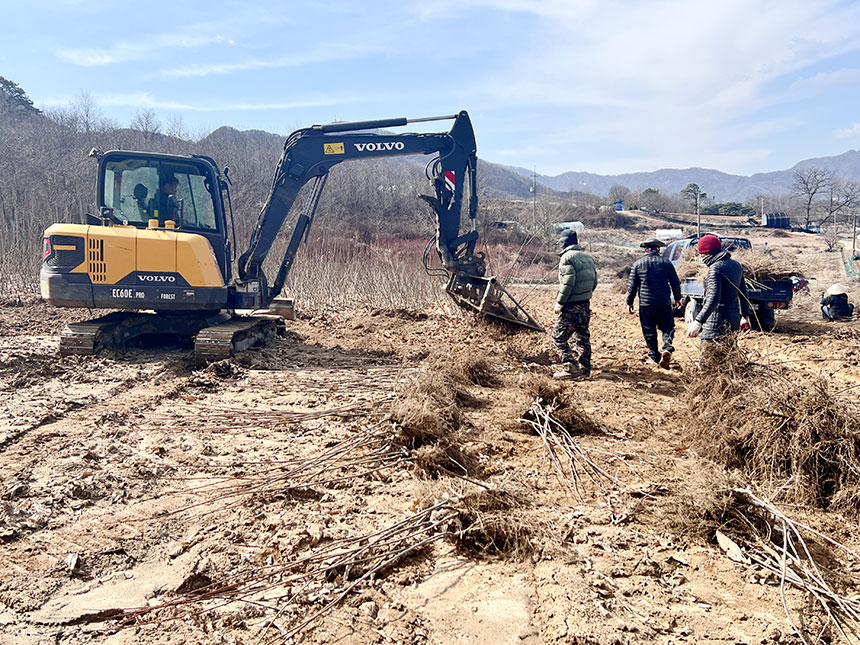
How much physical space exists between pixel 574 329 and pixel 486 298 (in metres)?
1.41

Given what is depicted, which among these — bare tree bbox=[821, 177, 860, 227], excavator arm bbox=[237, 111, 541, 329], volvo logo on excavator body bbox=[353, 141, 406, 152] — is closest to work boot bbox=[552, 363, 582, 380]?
excavator arm bbox=[237, 111, 541, 329]

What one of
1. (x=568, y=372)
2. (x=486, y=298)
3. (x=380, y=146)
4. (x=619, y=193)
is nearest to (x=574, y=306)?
(x=568, y=372)

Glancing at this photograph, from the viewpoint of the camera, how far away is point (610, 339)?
35.6 feet

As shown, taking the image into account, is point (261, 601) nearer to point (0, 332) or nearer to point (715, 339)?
point (715, 339)

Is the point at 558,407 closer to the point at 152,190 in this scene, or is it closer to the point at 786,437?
the point at 786,437

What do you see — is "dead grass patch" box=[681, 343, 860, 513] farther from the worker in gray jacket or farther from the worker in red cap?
the worker in gray jacket

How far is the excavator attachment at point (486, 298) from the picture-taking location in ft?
27.8

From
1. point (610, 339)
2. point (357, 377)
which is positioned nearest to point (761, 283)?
point (610, 339)

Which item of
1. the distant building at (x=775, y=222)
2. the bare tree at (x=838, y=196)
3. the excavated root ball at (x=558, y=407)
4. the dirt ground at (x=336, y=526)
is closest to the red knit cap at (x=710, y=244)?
the dirt ground at (x=336, y=526)

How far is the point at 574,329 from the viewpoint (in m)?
7.66

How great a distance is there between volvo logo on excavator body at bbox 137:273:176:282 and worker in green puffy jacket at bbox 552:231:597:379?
521 centimetres

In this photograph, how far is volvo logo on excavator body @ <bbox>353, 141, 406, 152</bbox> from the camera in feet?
30.2

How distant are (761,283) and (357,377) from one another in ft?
25.8

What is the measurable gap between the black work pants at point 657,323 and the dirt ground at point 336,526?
1.18 metres
